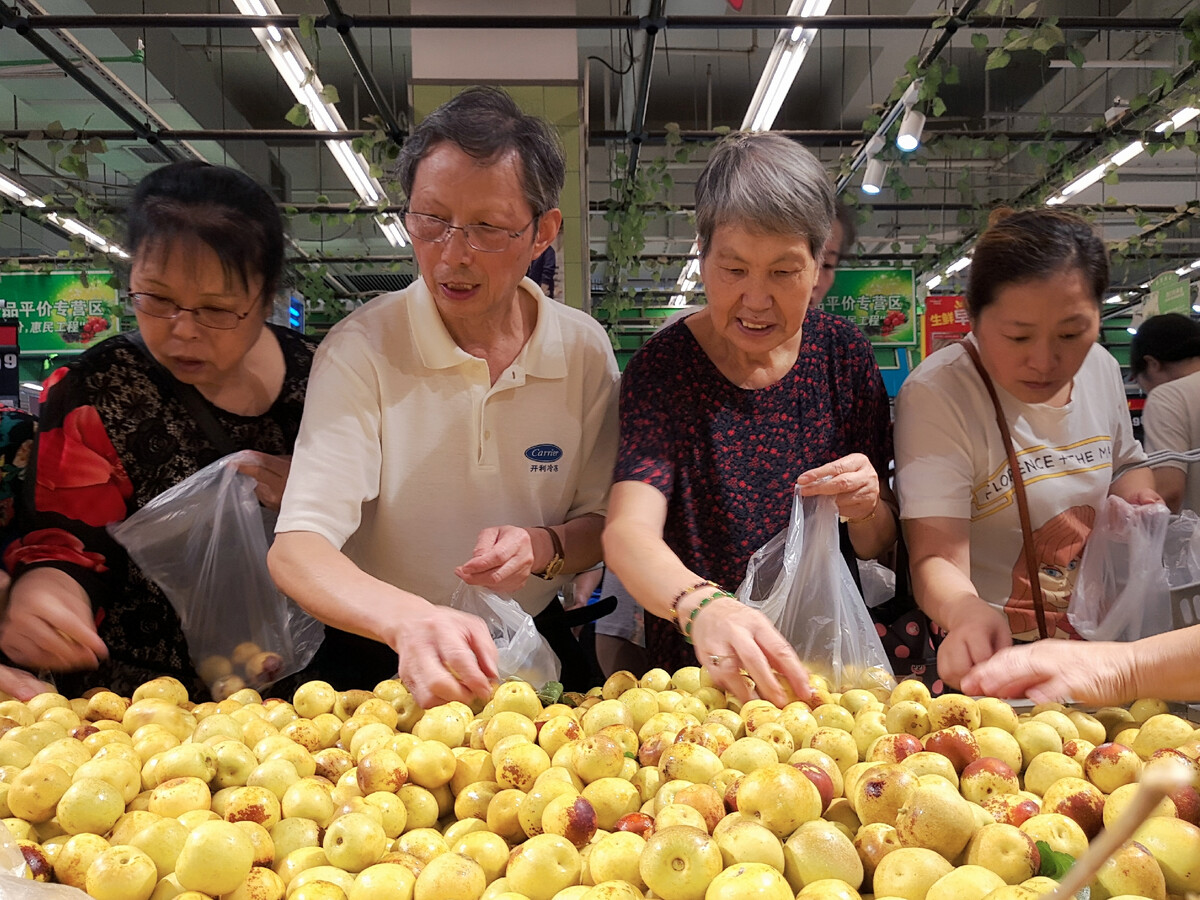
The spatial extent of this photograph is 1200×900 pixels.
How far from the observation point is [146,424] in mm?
1873

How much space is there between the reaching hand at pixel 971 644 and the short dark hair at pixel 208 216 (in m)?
1.48

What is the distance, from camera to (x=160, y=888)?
101cm

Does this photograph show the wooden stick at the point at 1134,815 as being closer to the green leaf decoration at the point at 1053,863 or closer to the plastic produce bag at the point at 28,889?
the green leaf decoration at the point at 1053,863

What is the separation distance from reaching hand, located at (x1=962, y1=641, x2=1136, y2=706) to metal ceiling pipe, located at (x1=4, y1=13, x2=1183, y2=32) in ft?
16.5

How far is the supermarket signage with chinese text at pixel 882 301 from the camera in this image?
1168cm

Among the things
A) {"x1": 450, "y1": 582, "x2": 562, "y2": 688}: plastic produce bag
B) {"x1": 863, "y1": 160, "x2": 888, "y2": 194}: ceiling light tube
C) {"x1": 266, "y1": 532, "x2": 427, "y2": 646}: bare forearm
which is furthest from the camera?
{"x1": 863, "y1": 160, "x2": 888, "y2": 194}: ceiling light tube

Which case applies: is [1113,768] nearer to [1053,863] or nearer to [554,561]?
[1053,863]

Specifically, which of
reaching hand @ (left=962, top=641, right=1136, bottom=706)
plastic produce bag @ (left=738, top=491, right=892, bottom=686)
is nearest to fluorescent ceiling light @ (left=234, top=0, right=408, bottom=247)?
plastic produce bag @ (left=738, top=491, right=892, bottom=686)

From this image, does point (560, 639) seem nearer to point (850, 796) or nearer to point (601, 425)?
point (601, 425)

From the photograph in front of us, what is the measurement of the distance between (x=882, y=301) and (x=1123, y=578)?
→ 407 inches

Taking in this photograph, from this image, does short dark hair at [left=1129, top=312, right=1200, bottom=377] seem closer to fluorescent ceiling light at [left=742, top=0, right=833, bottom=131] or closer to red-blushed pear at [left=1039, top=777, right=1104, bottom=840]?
fluorescent ceiling light at [left=742, top=0, right=833, bottom=131]

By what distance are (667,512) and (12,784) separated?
1205 mm

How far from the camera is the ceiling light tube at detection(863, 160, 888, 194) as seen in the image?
8406 mm

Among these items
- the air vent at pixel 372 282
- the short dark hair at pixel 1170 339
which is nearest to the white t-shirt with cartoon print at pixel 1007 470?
the short dark hair at pixel 1170 339
